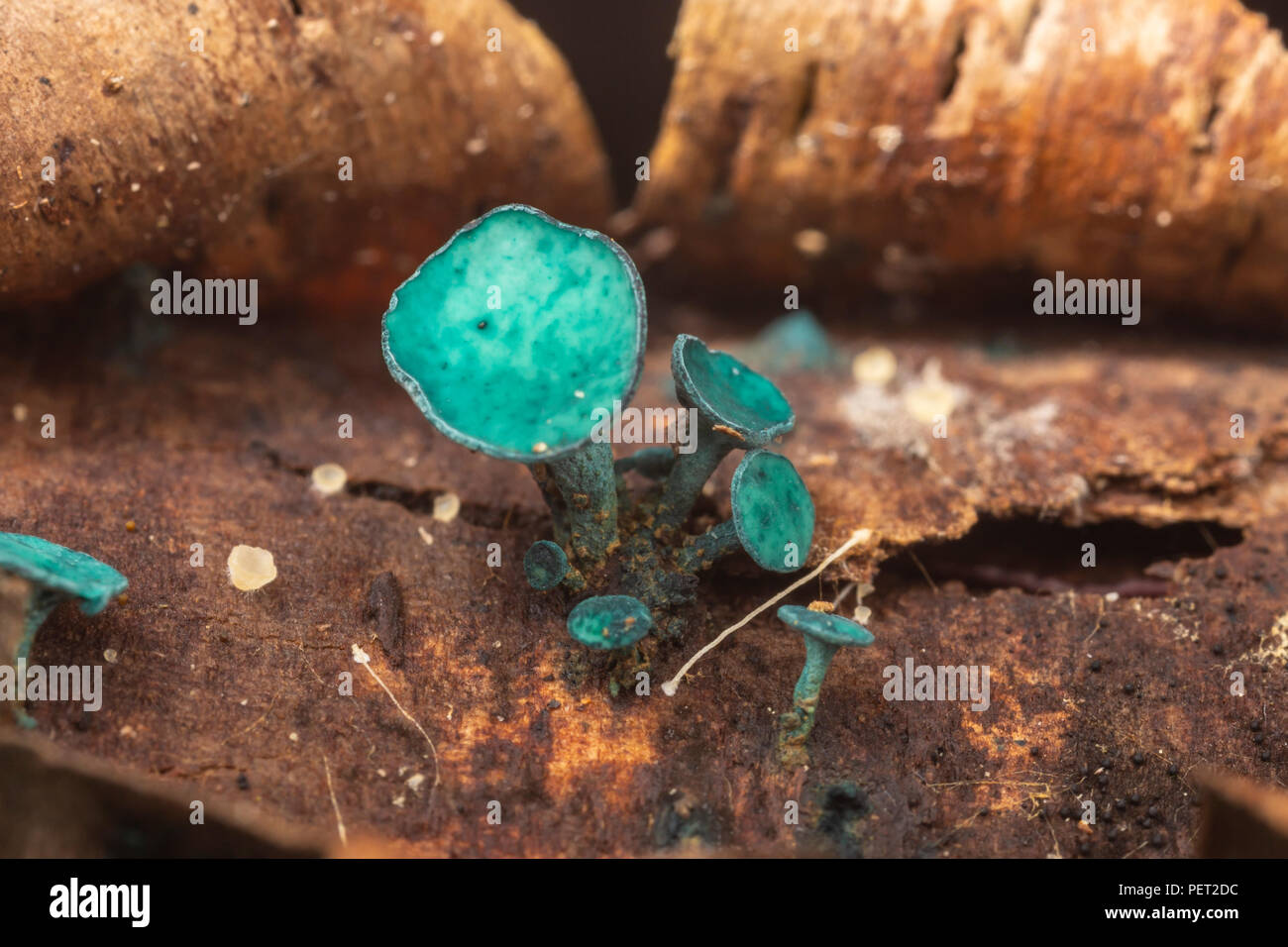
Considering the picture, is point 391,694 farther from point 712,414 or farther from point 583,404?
point 712,414

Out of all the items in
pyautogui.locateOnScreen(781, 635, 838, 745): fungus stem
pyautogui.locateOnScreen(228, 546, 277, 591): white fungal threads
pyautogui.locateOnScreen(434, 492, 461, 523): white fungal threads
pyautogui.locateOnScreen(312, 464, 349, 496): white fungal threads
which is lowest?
pyautogui.locateOnScreen(781, 635, 838, 745): fungus stem

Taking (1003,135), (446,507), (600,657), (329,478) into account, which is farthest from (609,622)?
(1003,135)

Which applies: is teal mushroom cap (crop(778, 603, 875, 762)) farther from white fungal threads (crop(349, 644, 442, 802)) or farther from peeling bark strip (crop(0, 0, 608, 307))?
peeling bark strip (crop(0, 0, 608, 307))

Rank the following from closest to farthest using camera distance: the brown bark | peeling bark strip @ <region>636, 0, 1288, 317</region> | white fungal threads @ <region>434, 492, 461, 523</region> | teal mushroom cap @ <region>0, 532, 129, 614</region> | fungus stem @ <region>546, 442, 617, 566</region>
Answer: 1. teal mushroom cap @ <region>0, 532, 129, 614</region>
2. the brown bark
3. fungus stem @ <region>546, 442, 617, 566</region>
4. white fungal threads @ <region>434, 492, 461, 523</region>
5. peeling bark strip @ <region>636, 0, 1288, 317</region>

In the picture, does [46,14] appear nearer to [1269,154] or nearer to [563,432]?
[563,432]

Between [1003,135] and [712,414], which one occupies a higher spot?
[1003,135]

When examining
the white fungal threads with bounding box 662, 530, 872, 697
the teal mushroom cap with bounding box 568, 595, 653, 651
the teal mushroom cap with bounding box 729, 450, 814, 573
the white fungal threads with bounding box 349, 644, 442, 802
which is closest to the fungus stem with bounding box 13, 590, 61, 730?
the white fungal threads with bounding box 349, 644, 442, 802

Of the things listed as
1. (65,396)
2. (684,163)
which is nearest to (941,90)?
(684,163)
